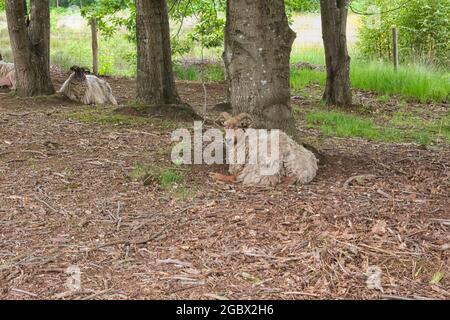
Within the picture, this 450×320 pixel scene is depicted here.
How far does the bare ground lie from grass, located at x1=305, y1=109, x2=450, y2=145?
6.08 ft

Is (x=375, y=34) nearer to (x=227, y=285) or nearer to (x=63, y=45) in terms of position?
(x=63, y=45)

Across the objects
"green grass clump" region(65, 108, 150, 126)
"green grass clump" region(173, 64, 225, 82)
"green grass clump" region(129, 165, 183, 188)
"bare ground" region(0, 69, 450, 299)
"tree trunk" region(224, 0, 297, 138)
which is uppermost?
"green grass clump" region(173, 64, 225, 82)

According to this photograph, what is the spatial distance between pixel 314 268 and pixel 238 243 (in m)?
0.59

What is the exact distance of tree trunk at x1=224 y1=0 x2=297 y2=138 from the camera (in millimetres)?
5625

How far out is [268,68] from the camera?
5.69 m

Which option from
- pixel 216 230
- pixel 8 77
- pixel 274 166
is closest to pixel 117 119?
pixel 274 166

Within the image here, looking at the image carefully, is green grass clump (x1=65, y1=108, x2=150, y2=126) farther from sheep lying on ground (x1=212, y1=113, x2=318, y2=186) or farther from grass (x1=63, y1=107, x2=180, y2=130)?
sheep lying on ground (x1=212, y1=113, x2=318, y2=186)

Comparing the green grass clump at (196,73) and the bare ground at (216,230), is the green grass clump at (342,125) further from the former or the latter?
the green grass clump at (196,73)

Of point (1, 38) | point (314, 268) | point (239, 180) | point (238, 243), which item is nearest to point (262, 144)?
point (239, 180)

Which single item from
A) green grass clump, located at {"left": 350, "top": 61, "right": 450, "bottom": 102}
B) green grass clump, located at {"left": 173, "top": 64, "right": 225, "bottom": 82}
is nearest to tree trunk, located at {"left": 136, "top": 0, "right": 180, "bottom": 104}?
green grass clump, located at {"left": 350, "top": 61, "right": 450, "bottom": 102}

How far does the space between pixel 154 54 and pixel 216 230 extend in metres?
4.85

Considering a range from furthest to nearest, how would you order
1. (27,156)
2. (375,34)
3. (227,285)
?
(375,34)
(27,156)
(227,285)

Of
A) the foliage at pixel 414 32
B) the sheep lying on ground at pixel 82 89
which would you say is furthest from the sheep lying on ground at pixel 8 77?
the foliage at pixel 414 32

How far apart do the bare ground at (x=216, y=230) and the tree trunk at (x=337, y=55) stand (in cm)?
510
